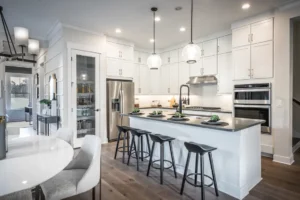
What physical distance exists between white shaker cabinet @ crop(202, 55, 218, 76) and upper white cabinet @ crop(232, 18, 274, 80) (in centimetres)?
80

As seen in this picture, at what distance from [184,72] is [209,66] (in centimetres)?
91

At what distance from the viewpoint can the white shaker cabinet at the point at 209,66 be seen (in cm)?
493

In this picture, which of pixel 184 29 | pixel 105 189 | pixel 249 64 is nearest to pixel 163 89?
pixel 184 29

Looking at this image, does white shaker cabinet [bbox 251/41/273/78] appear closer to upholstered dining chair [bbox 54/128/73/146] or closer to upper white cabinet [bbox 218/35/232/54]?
upper white cabinet [bbox 218/35/232/54]

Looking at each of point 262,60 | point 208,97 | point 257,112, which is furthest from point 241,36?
point 208,97

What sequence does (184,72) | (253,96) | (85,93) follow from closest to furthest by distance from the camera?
(253,96), (85,93), (184,72)

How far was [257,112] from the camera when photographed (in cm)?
374

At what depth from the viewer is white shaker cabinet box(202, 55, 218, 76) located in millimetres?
4934

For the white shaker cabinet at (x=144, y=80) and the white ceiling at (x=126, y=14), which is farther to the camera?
the white shaker cabinet at (x=144, y=80)

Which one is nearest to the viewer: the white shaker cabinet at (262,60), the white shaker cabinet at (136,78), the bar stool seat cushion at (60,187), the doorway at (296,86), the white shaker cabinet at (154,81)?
the bar stool seat cushion at (60,187)

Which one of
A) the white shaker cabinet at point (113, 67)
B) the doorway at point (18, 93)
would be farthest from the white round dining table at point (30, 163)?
the doorway at point (18, 93)

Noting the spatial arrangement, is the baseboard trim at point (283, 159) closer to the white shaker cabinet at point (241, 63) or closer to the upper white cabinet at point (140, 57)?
the white shaker cabinet at point (241, 63)

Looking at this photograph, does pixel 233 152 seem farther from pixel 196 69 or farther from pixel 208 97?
pixel 196 69

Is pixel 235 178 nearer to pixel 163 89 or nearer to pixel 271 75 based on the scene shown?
pixel 271 75
